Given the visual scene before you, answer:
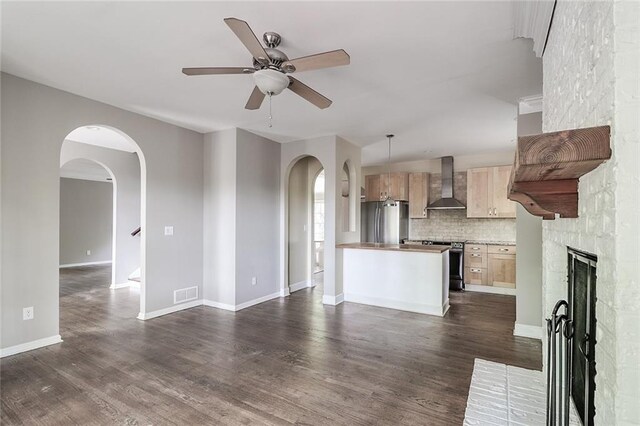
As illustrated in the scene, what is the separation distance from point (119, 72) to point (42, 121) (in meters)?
1.05

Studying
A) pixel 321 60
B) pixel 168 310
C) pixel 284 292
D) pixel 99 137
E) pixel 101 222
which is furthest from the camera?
pixel 101 222

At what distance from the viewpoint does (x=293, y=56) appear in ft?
8.64

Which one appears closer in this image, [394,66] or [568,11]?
[568,11]

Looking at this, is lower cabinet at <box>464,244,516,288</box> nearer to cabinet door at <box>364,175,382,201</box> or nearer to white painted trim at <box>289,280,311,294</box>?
cabinet door at <box>364,175,382,201</box>

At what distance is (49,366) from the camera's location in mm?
2807

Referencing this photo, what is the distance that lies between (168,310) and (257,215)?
71.8 inches

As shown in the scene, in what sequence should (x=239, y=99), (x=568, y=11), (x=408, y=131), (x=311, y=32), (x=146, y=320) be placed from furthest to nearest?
(x=408, y=131) → (x=146, y=320) → (x=239, y=99) → (x=311, y=32) → (x=568, y=11)

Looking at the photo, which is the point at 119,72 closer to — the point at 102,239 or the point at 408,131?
the point at 408,131

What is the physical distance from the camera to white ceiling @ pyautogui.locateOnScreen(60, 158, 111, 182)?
6887 mm

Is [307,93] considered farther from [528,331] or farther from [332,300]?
[528,331]

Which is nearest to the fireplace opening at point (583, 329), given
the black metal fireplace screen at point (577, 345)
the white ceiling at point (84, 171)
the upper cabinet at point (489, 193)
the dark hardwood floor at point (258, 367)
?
the black metal fireplace screen at point (577, 345)

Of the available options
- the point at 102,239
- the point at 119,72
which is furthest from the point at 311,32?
the point at 102,239

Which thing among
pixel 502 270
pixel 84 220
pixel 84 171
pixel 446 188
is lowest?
pixel 502 270

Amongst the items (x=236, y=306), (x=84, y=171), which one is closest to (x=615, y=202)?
(x=236, y=306)
